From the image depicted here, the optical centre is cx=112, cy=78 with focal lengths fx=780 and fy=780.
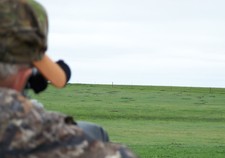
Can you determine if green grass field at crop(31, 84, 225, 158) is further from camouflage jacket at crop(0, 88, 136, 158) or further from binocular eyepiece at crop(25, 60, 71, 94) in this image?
camouflage jacket at crop(0, 88, 136, 158)

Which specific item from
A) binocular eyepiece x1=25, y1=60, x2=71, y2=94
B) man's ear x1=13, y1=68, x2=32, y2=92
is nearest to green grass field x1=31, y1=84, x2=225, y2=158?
→ binocular eyepiece x1=25, y1=60, x2=71, y2=94

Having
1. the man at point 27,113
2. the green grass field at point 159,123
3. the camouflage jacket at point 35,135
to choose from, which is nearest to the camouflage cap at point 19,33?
the man at point 27,113

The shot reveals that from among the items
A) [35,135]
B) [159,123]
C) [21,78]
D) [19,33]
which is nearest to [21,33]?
[19,33]

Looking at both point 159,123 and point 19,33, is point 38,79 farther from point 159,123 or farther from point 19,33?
point 159,123

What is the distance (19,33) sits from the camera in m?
2.01

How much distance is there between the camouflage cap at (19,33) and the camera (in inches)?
79.5

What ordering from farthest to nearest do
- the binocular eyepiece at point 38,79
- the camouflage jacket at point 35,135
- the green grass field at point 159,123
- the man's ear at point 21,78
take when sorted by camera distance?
the green grass field at point 159,123 < the binocular eyepiece at point 38,79 < the man's ear at point 21,78 < the camouflage jacket at point 35,135

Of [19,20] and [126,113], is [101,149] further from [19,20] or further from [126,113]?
[126,113]

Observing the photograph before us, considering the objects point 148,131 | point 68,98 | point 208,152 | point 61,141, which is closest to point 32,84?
point 61,141

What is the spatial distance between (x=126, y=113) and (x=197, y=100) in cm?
1432

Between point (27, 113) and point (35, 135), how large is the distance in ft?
0.21

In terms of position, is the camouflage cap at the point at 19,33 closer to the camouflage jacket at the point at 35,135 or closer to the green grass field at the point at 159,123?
the camouflage jacket at the point at 35,135

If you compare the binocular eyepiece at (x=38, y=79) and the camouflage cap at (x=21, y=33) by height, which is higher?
the camouflage cap at (x=21, y=33)

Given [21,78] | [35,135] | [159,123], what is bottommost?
[159,123]
